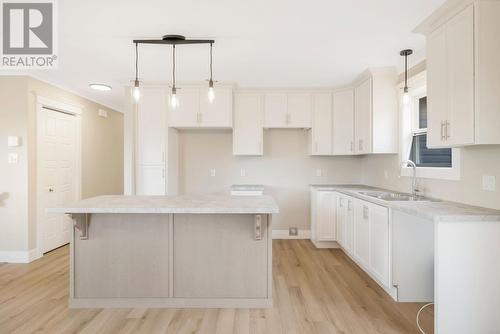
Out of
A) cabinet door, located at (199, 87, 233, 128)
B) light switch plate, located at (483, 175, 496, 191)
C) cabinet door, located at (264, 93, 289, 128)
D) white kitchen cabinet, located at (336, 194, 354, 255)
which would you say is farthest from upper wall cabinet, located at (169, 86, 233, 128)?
light switch plate, located at (483, 175, 496, 191)

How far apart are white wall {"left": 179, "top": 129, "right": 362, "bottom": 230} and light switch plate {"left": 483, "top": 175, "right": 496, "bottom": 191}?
2.43 m

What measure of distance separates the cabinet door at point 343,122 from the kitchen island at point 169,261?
7.69 ft

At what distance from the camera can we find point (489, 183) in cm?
220

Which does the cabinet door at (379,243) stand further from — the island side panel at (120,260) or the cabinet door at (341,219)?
the island side panel at (120,260)

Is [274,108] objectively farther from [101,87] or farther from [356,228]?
[101,87]

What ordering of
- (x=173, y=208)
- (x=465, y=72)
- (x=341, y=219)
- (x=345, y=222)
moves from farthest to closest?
(x=341, y=219) < (x=345, y=222) < (x=173, y=208) < (x=465, y=72)

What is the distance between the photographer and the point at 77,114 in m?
4.53

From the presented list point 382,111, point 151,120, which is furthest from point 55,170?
point 382,111

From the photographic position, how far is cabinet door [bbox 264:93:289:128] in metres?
4.32

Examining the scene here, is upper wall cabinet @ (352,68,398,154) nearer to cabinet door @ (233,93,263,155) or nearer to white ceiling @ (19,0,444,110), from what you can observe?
white ceiling @ (19,0,444,110)

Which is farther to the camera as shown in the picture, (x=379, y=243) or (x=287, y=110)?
(x=287, y=110)

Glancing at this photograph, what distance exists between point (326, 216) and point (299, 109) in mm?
1681

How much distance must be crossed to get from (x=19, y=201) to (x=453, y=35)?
4.93 meters

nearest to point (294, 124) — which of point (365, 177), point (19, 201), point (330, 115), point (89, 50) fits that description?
point (330, 115)
